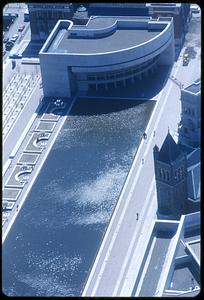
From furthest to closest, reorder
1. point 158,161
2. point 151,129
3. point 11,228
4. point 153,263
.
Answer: point 151,129
point 11,228
point 158,161
point 153,263

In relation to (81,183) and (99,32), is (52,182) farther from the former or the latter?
(99,32)

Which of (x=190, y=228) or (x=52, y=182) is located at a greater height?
(x=190, y=228)

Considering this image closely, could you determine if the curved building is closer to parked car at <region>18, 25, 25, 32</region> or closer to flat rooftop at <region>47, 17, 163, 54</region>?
flat rooftop at <region>47, 17, 163, 54</region>

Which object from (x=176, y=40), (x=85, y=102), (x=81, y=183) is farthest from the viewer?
(x=176, y=40)

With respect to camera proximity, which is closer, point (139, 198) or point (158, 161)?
point (158, 161)

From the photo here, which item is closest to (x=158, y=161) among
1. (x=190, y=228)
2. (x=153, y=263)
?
(x=190, y=228)

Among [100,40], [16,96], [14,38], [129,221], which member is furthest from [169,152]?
[14,38]
